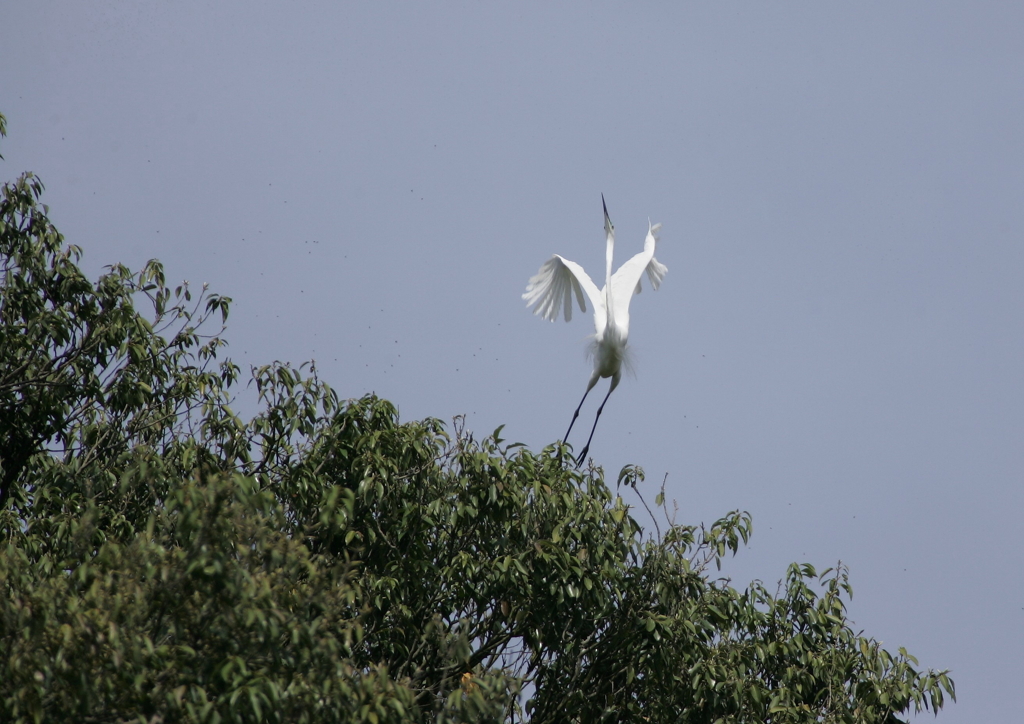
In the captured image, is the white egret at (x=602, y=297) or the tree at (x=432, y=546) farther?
the white egret at (x=602, y=297)

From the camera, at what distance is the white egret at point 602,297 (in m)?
7.63

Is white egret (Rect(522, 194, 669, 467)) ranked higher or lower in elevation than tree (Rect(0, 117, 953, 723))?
higher

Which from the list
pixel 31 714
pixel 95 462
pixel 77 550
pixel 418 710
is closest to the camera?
pixel 31 714

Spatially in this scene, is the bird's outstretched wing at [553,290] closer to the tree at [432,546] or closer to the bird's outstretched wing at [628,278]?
the bird's outstretched wing at [628,278]

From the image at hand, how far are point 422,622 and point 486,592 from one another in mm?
449

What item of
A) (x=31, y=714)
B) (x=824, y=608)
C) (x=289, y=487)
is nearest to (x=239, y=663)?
(x=31, y=714)

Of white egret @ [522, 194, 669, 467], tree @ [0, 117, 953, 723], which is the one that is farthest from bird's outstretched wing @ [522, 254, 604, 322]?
tree @ [0, 117, 953, 723]

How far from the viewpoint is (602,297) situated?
7711mm

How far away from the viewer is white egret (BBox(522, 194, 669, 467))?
25.0 feet

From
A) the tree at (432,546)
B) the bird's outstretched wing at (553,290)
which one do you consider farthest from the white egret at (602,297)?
the tree at (432,546)

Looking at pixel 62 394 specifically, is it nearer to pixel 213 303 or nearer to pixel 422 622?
pixel 213 303

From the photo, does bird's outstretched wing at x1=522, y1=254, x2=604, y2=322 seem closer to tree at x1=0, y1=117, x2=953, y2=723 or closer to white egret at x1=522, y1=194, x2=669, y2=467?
white egret at x1=522, y1=194, x2=669, y2=467

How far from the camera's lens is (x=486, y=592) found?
517 cm

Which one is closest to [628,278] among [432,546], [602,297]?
[602,297]
